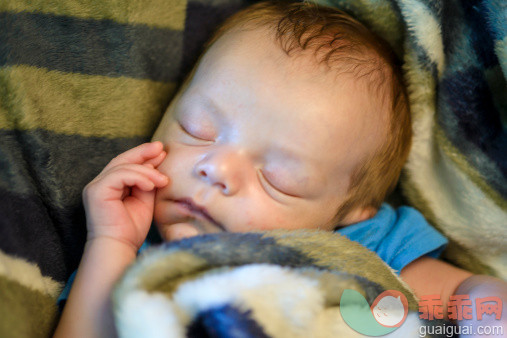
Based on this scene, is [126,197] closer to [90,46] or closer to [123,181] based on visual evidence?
[123,181]

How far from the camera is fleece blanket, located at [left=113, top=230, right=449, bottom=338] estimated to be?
0.75 meters

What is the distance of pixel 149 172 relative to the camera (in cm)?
104

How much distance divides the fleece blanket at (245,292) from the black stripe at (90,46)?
0.53m

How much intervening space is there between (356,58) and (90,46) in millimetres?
612

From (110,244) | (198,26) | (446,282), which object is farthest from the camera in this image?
(198,26)

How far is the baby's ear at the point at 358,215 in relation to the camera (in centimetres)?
126

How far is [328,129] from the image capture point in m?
1.08

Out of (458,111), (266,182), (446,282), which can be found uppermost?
(458,111)

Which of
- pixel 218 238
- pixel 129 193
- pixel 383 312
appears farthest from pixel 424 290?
pixel 129 193

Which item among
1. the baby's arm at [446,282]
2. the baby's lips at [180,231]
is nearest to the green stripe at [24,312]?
the baby's lips at [180,231]

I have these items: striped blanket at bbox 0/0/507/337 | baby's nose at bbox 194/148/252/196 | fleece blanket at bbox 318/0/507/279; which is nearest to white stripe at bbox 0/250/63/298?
striped blanket at bbox 0/0/507/337

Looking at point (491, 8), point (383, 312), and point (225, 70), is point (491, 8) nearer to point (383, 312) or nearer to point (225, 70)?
point (225, 70)
